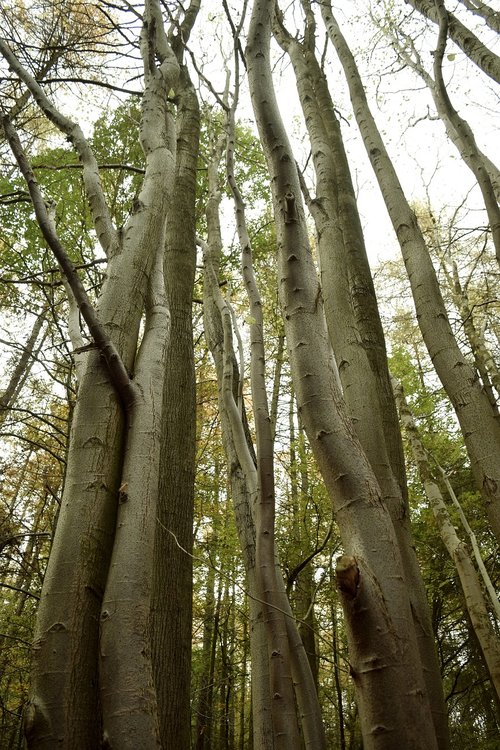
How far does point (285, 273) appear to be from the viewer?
7.11 feet

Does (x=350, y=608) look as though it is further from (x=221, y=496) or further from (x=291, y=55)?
(x=221, y=496)

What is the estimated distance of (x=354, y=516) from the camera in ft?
5.31

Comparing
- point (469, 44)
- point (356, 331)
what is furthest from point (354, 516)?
point (469, 44)

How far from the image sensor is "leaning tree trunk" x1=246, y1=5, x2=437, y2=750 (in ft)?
4.31

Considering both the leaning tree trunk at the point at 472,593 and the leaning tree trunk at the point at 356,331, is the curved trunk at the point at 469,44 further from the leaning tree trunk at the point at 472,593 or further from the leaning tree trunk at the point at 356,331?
the leaning tree trunk at the point at 472,593

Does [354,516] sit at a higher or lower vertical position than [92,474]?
lower

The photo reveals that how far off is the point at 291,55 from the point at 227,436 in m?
3.46

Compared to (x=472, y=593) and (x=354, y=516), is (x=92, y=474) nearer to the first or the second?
(x=354, y=516)

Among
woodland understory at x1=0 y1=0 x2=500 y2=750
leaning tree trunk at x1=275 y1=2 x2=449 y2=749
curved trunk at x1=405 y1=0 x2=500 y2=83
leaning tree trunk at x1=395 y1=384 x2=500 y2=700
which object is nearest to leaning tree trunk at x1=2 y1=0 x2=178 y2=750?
woodland understory at x1=0 y1=0 x2=500 y2=750

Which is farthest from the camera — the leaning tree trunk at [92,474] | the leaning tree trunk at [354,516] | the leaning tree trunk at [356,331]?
the leaning tree trunk at [356,331]

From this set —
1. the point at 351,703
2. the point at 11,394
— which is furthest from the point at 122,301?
the point at 351,703

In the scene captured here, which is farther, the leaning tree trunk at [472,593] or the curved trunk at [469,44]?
the leaning tree trunk at [472,593]

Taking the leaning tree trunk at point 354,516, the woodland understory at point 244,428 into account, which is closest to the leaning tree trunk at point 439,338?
the woodland understory at point 244,428

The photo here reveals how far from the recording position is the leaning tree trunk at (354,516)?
4.31 feet
